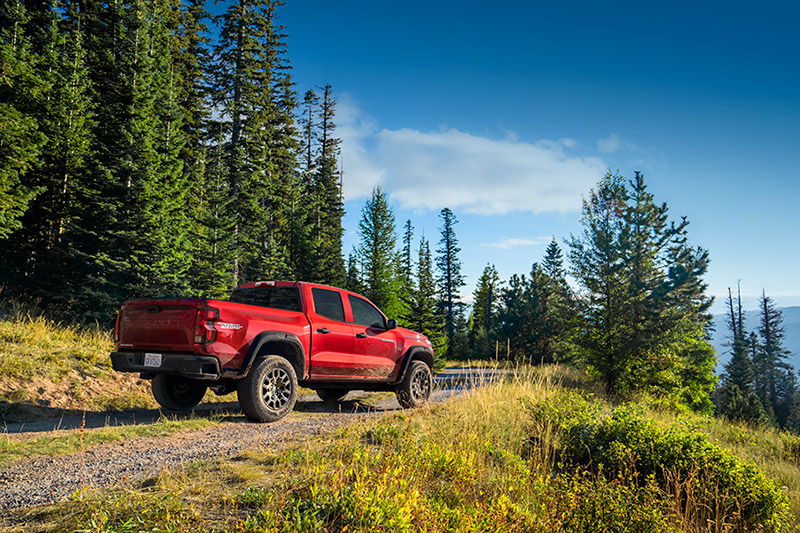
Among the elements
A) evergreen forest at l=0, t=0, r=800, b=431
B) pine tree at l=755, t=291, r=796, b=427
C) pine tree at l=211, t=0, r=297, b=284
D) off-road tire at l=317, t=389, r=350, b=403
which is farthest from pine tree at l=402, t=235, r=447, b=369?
pine tree at l=755, t=291, r=796, b=427

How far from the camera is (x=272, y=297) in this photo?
758 cm

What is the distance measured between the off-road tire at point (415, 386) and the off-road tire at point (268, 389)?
2625 mm

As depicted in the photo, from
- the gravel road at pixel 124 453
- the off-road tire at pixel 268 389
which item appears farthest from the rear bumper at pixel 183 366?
the gravel road at pixel 124 453

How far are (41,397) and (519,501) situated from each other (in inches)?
322

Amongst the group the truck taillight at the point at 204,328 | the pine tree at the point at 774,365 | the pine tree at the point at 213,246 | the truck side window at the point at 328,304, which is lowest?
the pine tree at the point at 774,365

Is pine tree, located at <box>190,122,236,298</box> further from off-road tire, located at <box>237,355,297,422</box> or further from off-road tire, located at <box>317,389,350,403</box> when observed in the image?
off-road tire, located at <box>237,355,297,422</box>

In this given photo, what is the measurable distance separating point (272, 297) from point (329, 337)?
3.93 ft

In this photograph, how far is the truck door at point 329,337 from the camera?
7281mm

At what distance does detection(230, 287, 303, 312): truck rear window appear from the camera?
24.2ft

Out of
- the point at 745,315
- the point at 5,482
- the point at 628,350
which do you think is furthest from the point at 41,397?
the point at 745,315

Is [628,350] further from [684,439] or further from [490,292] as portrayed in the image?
[490,292]

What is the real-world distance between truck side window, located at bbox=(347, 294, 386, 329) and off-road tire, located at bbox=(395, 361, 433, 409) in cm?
114

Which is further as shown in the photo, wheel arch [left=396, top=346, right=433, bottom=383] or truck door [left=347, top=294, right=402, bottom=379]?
wheel arch [left=396, top=346, right=433, bottom=383]

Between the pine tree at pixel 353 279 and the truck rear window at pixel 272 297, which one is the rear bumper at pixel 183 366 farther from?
the pine tree at pixel 353 279
